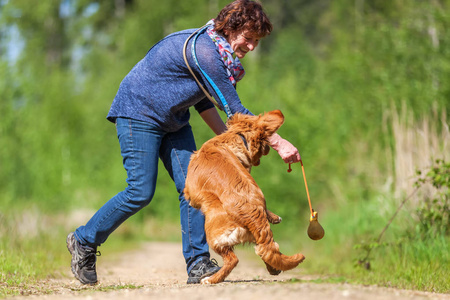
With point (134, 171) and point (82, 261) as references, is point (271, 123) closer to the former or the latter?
point (134, 171)

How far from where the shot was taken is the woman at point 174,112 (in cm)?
463

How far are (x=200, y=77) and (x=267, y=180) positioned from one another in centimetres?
800

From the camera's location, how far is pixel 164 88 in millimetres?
4918

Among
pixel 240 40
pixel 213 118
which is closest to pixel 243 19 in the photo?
pixel 240 40

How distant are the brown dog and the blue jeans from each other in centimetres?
47

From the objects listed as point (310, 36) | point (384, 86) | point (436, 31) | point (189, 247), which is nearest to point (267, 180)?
point (384, 86)

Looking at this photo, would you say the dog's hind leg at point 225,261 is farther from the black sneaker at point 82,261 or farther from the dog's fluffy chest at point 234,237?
the black sneaker at point 82,261

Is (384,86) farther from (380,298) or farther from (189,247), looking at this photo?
(380,298)

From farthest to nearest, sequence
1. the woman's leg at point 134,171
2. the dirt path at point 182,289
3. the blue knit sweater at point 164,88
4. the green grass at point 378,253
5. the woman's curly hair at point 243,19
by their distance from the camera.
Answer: the green grass at point 378,253 < the woman's leg at point 134,171 < the blue knit sweater at point 164,88 < the woman's curly hair at point 243,19 < the dirt path at point 182,289

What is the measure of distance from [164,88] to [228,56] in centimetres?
63

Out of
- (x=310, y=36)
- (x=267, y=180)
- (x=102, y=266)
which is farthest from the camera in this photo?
(x=310, y=36)

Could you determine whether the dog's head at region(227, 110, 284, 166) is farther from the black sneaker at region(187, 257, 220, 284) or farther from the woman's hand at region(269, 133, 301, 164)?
the black sneaker at region(187, 257, 220, 284)

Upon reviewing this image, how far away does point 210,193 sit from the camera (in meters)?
4.55

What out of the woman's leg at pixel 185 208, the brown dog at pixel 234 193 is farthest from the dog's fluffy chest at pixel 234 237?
the woman's leg at pixel 185 208
